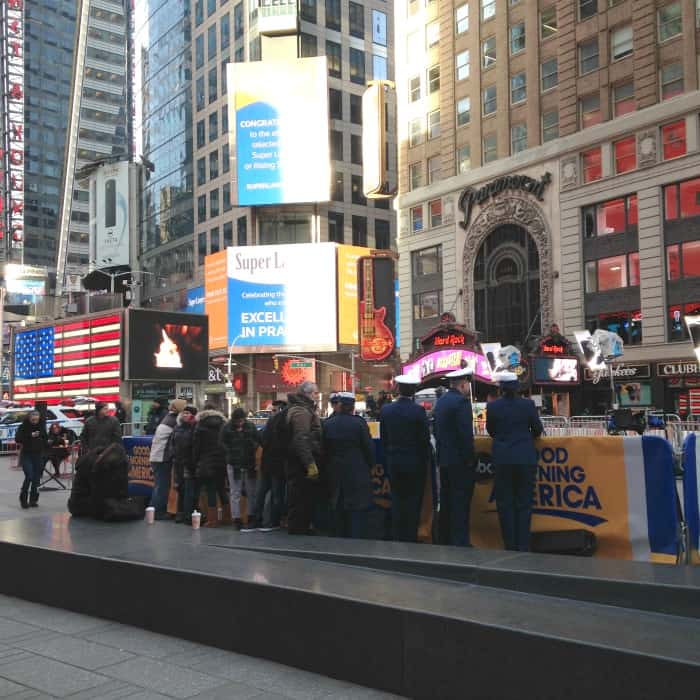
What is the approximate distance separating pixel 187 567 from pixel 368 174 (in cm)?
5184

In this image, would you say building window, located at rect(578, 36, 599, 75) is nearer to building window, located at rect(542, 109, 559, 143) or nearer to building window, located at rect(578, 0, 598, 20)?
building window, located at rect(578, 0, 598, 20)

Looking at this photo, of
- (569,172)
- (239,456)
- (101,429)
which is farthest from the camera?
(569,172)

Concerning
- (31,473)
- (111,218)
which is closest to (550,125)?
(31,473)

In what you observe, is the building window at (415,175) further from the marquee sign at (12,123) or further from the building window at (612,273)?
the marquee sign at (12,123)

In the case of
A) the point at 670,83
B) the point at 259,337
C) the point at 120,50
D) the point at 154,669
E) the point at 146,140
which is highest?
the point at 120,50

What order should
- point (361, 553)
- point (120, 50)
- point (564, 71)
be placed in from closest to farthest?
1. point (361, 553)
2. point (564, 71)
3. point (120, 50)

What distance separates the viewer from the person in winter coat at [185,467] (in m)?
12.2

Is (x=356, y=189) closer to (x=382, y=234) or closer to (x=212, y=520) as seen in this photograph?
(x=382, y=234)

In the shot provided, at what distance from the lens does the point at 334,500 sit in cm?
943

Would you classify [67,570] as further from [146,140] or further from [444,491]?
[146,140]

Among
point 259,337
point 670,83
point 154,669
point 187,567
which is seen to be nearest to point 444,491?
point 187,567

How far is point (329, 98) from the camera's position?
76.8 meters

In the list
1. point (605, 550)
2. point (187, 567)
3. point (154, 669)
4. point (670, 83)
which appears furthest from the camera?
point (670, 83)

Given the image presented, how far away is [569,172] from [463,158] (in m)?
7.59
